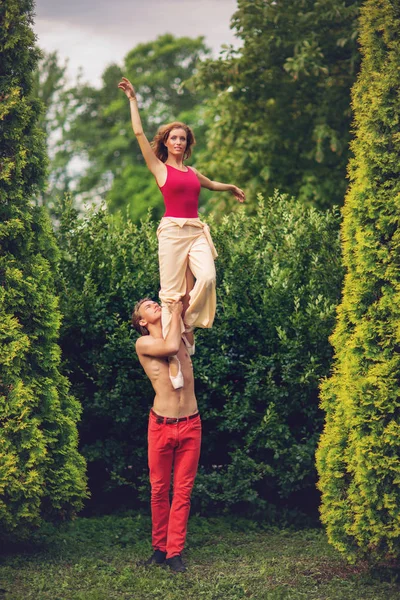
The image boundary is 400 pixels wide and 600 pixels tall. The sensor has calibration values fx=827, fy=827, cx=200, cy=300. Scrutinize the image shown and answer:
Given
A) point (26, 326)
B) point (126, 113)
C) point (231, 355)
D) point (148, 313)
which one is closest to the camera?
point (148, 313)

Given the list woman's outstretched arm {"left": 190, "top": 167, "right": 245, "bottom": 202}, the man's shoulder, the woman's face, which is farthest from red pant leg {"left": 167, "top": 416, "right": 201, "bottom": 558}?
the woman's face

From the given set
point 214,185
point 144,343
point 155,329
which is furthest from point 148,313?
point 214,185

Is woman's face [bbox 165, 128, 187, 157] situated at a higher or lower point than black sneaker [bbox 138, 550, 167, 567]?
higher

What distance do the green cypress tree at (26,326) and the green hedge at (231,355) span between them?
0.83 metres

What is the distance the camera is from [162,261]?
256 inches

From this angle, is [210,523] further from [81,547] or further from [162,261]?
[162,261]

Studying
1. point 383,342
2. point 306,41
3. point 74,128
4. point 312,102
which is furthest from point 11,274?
point 74,128

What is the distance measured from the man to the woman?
4.3 inches

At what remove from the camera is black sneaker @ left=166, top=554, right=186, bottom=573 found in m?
6.42

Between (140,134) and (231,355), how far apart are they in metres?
2.73

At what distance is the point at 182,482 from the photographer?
6.43 m

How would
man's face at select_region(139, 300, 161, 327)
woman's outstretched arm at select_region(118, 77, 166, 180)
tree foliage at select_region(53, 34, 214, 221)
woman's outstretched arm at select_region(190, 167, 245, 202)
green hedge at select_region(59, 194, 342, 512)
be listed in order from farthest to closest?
tree foliage at select_region(53, 34, 214, 221), green hedge at select_region(59, 194, 342, 512), woman's outstretched arm at select_region(190, 167, 245, 202), man's face at select_region(139, 300, 161, 327), woman's outstretched arm at select_region(118, 77, 166, 180)

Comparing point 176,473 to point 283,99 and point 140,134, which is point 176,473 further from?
point 283,99

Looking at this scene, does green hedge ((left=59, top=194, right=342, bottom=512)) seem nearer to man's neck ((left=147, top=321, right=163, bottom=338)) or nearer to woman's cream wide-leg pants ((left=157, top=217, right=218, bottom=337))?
man's neck ((left=147, top=321, right=163, bottom=338))
